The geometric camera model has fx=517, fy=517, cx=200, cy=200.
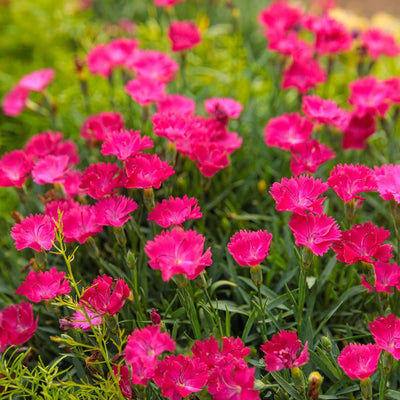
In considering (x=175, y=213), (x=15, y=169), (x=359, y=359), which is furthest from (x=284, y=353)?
(x=15, y=169)

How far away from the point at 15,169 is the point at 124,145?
0.43 meters

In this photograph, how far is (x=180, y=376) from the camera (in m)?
1.07

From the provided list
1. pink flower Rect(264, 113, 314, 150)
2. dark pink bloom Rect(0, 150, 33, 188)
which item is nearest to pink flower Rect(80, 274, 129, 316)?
dark pink bloom Rect(0, 150, 33, 188)

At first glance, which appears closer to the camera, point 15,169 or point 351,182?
point 351,182

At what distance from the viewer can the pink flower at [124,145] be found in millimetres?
1315

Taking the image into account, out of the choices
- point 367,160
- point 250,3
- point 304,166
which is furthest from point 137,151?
point 250,3

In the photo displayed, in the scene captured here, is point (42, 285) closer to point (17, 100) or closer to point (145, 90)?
point (145, 90)

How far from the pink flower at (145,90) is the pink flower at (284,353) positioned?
91 centimetres

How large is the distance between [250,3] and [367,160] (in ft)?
6.66

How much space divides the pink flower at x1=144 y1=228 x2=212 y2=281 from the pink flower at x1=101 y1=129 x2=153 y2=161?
0.28 m

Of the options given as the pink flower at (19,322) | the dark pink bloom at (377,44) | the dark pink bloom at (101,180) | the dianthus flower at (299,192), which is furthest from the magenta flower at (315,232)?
the dark pink bloom at (377,44)

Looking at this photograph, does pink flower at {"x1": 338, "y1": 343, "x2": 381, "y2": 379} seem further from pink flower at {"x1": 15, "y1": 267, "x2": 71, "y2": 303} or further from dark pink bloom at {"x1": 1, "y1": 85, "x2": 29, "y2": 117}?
dark pink bloom at {"x1": 1, "y1": 85, "x2": 29, "y2": 117}

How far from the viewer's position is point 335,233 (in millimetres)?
1176

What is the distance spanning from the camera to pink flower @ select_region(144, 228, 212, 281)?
42.2 inches
